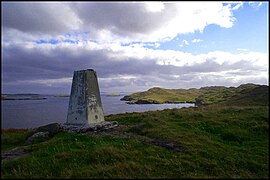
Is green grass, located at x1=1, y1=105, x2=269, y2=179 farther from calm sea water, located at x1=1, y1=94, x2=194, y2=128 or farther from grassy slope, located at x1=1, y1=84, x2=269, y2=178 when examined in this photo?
calm sea water, located at x1=1, y1=94, x2=194, y2=128

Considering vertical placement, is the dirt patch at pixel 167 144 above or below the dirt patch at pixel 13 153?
above

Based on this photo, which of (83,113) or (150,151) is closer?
(150,151)

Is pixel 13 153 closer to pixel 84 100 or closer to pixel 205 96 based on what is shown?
pixel 84 100

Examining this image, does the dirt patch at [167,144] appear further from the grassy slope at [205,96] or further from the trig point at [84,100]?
the grassy slope at [205,96]

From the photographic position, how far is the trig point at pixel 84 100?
16.2m

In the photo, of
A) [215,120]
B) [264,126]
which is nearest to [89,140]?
[215,120]

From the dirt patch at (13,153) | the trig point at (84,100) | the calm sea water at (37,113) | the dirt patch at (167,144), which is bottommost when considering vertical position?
the calm sea water at (37,113)

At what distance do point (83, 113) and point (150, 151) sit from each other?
7311 millimetres

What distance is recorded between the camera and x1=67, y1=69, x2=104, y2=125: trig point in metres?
16.2

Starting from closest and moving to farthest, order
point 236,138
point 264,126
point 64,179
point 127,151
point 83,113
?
1. point 64,179
2. point 127,151
3. point 236,138
4. point 264,126
5. point 83,113

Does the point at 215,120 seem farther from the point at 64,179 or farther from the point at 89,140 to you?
the point at 64,179

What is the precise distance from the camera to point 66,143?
1196cm

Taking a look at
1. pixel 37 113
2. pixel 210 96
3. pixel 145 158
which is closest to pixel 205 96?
pixel 210 96

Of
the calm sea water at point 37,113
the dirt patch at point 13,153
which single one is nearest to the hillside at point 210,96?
the calm sea water at point 37,113
